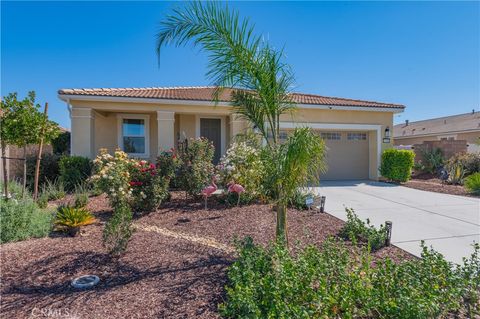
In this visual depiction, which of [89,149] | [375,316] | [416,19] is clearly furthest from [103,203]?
[416,19]

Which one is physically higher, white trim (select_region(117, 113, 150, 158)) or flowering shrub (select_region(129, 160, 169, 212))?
white trim (select_region(117, 113, 150, 158))

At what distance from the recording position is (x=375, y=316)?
7.60 ft

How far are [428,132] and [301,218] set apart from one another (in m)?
26.6

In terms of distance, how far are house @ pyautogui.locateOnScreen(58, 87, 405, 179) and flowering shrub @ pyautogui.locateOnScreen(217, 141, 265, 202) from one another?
9.63 ft

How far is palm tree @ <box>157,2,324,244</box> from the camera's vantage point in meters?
3.42

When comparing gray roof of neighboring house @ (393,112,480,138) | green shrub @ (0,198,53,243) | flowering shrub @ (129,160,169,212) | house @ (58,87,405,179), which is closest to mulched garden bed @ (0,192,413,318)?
green shrub @ (0,198,53,243)

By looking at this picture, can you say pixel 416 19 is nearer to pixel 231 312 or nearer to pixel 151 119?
pixel 231 312

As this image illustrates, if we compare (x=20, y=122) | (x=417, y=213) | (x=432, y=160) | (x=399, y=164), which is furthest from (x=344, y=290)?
(x=432, y=160)

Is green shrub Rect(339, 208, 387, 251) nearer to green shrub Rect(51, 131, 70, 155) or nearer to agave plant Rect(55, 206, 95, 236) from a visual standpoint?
agave plant Rect(55, 206, 95, 236)

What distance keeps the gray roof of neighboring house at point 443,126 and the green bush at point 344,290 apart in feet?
84.2

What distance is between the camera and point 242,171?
706 cm

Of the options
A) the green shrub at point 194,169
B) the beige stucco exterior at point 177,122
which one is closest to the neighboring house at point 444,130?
the beige stucco exterior at point 177,122

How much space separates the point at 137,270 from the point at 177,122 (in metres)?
8.89

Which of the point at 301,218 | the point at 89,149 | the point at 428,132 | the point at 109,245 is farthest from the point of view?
the point at 428,132
